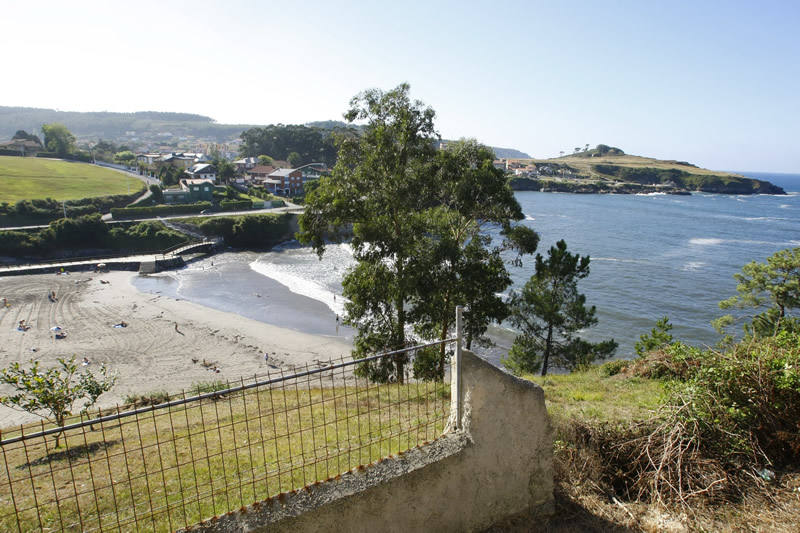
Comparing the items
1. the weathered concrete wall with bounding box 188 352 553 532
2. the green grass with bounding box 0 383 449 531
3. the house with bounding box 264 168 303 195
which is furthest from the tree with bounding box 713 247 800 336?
the house with bounding box 264 168 303 195

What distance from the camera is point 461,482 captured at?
4445 millimetres

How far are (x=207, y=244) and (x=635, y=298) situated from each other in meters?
44.9

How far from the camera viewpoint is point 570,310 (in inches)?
684

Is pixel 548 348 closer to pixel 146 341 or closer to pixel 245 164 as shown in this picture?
pixel 146 341

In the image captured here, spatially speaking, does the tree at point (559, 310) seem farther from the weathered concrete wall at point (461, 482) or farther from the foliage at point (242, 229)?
the foliage at point (242, 229)

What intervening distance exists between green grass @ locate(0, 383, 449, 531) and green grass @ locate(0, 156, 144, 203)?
65.8m

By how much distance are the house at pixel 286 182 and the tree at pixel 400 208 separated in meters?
74.1

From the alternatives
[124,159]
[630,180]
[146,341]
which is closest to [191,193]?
[146,341]

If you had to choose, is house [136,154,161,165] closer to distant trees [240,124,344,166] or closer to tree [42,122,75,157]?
tree [42,122,75,157]

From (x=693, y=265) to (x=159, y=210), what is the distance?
64.0m

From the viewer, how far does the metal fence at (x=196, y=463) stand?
413cm

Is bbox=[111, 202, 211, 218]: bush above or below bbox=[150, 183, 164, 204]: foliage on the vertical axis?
below

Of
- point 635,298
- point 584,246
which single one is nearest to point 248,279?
point 635,298

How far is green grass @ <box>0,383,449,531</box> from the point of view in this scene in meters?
4.44
